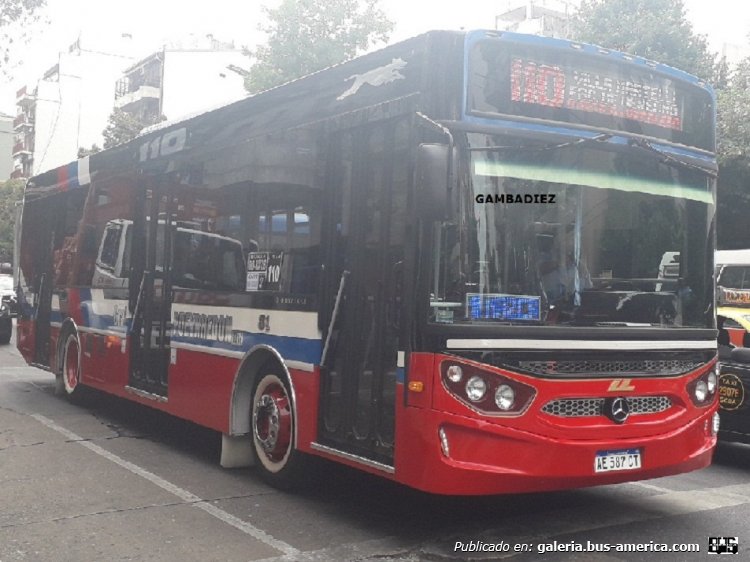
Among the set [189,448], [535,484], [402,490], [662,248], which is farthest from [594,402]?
[189,448]

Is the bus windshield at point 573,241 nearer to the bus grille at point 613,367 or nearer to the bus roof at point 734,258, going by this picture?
the bus grille at point 613,367

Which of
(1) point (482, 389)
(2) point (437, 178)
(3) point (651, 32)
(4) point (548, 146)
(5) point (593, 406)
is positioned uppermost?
(3) point (651, 32)

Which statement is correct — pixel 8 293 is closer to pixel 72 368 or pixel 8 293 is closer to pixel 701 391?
pixel 72 368

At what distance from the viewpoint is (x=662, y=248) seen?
5590 mm

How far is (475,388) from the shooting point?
486 cm

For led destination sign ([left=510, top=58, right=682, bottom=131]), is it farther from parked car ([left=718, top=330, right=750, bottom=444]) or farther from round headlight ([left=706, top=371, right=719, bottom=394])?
parked car ([left=718, top=330, right=750, bottom=444])

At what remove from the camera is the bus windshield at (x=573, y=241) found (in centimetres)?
490

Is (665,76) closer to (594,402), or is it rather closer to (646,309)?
(646,309)

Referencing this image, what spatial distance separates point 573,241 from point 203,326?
11.6 ft

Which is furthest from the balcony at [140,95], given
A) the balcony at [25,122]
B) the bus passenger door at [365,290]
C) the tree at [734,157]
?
the bus passenger door at [365,290]

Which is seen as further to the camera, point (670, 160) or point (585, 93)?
point (670, 160)

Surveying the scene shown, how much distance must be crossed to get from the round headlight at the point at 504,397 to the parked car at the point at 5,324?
56.1 feet

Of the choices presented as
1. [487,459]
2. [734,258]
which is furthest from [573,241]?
[734,258]

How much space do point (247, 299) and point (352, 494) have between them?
170cm
